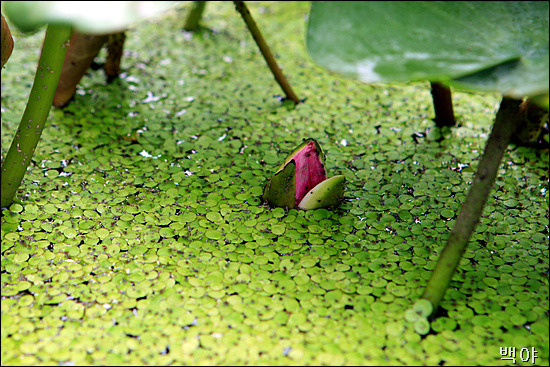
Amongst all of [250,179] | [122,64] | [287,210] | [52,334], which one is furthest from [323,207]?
[122,64]

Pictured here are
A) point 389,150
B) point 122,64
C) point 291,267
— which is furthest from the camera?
point 122,64

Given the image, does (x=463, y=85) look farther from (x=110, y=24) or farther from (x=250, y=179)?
(x=250, y=179)

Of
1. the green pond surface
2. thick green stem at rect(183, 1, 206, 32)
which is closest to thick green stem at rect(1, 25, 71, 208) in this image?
the green pond surface

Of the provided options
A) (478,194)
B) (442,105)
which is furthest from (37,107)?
(442,105)

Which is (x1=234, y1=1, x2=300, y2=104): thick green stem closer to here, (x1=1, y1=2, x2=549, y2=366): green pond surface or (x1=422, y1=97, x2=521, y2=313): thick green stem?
(x1=1, y1=2, x2=549, y2=366): green pond surface

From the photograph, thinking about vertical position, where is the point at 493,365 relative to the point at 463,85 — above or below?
below

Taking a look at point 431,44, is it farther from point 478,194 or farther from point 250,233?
point 250,233

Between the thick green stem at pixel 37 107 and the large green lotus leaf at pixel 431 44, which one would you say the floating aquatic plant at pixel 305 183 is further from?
the thick green stem at pixel 37 107
